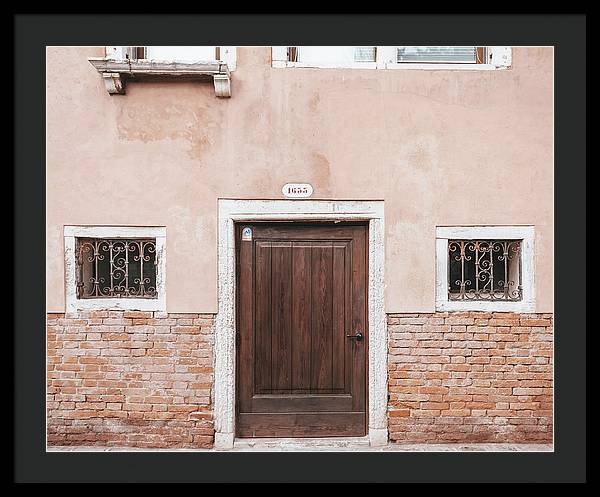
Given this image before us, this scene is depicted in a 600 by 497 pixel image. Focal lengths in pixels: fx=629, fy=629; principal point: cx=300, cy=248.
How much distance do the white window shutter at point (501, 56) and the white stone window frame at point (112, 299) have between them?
3317mm

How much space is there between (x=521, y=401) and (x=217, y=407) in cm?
272

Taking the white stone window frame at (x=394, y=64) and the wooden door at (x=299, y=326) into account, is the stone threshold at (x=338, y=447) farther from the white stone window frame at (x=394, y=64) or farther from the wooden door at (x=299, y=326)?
the white stone window frame at (x=394, y=64)

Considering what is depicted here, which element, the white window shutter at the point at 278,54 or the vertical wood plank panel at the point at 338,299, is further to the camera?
the vertical wood plank panel at the point at 338,299

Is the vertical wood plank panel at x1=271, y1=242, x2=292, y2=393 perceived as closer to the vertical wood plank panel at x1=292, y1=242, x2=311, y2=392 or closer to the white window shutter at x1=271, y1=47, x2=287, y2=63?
the vertical wood plank panel at x1=292, y1=242, x2=311, y2=392

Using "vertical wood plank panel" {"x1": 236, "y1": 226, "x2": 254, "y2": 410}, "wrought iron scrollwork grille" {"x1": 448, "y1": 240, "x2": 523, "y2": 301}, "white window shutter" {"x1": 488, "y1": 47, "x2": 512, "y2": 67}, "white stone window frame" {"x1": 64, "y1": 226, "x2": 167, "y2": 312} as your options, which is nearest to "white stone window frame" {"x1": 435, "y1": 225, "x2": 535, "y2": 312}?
"wrought iron scrollwork grille" {"x1": 448, "y1": 240, "x2": 523, "y2": 301}

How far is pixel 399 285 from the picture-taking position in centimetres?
563

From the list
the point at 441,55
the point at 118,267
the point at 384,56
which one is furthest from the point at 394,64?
the point at 118,267

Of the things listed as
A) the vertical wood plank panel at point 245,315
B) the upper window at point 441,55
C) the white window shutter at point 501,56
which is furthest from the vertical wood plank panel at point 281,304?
the white window shutter at point 501,56

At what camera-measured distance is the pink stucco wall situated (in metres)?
5.57

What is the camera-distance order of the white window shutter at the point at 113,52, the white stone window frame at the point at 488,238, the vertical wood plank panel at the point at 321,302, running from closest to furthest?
the white window shutter at the point at 113,52
the white stone window frame at the point at 488,238
the vertical wood plank panel at the point at 321,302

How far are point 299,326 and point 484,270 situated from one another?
5.73 ft

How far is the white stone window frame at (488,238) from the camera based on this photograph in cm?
561

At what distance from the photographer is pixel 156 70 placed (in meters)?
5.42

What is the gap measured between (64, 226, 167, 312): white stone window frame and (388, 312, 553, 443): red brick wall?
2.15 metres
